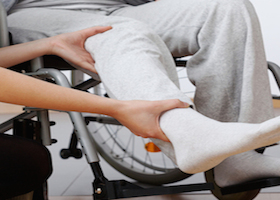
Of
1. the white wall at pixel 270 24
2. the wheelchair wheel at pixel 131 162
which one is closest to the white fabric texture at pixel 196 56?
the wheelchair wheel at pixel 131 162

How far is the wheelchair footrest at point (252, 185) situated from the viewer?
0.52 meters

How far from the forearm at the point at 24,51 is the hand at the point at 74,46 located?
0.05 feet

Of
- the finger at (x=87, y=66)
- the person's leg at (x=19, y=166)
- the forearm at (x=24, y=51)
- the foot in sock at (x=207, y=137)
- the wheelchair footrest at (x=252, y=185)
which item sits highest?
the forearm at (x=24, y=51)

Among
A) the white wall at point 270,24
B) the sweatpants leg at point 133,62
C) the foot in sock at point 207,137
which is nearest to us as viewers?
the foot in sock at point 207,137

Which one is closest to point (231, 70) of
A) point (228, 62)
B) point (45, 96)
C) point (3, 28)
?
point (228, 62)

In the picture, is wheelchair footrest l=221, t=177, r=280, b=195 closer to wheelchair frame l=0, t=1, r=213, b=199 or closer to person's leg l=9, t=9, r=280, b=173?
wheelchair frame l=0, t=1, r=213, b=199

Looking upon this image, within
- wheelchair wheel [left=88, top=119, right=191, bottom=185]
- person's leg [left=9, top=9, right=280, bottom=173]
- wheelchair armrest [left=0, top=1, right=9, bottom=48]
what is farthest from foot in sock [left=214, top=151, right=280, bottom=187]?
wheelchair armrest [left=0, top=1, right=9, bottom=48]

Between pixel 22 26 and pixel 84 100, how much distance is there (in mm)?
371

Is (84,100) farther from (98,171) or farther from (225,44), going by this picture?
(225,44)

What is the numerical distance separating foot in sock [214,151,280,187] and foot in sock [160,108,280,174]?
16cm

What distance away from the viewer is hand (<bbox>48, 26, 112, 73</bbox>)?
62 centimetres

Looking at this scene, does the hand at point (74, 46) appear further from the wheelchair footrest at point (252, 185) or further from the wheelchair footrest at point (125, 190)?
the wheelchair footrest at point (252, 185)

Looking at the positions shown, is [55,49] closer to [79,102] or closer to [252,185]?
[79,102]

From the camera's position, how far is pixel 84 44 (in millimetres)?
641
